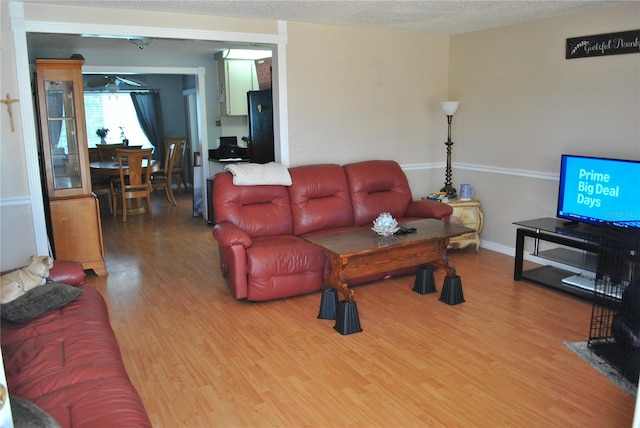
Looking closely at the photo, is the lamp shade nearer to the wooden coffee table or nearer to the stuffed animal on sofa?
the wooden coffee table

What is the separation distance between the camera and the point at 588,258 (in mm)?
4152

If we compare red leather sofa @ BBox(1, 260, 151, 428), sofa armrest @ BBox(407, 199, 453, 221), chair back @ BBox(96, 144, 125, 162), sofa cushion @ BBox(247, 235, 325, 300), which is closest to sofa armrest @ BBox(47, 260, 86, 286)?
red leather sofa @ BBox(1, 260, 151, 428)

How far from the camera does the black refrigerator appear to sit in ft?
19.8

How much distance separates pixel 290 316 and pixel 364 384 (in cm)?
106

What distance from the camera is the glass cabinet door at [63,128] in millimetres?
4660

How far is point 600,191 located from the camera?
398cm

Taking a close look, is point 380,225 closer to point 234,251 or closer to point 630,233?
point 234,251

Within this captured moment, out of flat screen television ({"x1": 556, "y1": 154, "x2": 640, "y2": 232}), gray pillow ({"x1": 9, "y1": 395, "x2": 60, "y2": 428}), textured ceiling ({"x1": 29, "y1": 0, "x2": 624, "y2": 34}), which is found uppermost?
textured ceiling ({"x1": 29, "y1": 0, "x2": 624, "y2": 34})

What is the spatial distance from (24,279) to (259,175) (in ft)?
6.69

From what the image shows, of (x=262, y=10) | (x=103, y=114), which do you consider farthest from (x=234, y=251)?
(x=103, y=114)

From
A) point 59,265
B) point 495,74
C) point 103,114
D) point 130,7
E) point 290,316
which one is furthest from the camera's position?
point 103,114

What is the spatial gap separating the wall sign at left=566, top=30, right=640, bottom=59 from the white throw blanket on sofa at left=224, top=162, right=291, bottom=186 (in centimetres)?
266

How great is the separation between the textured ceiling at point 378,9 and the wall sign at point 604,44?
0.81 ft

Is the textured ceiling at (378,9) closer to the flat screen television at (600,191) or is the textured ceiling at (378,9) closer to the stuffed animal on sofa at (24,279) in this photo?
the flat screen television at (600,191)
